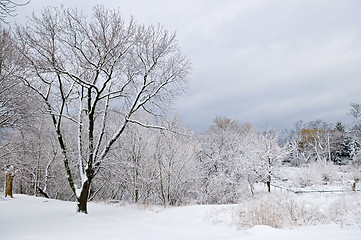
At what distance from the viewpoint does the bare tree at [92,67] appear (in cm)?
905

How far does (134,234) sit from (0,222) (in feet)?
15.7

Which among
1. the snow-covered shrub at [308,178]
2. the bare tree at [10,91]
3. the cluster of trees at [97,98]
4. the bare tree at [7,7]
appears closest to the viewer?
the bare tree at [7,7]

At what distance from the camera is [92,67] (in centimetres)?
951

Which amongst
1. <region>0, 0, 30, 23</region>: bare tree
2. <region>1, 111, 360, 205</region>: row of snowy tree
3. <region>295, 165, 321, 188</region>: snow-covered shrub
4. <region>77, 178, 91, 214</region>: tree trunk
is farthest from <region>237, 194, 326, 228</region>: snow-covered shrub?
<region>295, 165, 321, 188</region>: snow-covered shrub

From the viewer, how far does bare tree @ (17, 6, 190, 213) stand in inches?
356

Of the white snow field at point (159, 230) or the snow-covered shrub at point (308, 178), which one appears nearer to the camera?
the white snow field at point (159, 230)

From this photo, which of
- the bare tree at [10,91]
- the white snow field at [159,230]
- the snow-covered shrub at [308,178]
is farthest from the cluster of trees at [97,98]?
the snow-covered shrub at [308,178]

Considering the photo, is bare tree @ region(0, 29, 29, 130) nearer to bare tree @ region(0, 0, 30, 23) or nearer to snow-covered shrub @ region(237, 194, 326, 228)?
bare tree @ region(0, 0, 30, 23)

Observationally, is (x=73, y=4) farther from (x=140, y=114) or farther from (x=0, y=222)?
(x=140, y=114)

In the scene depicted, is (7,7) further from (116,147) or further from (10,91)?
(116,147)

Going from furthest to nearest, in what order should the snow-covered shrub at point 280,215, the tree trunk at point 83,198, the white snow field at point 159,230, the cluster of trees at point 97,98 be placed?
the tree trunk at point 83,198
the cluster of trees at point 97,98
the snow-covered shrub at point 280,215
the white snow field at point 159,230

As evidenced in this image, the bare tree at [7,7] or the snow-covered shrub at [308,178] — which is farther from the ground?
the bare tree at [7,7]

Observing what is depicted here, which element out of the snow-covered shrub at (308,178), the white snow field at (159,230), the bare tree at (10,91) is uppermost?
the bare tree at (10,91)

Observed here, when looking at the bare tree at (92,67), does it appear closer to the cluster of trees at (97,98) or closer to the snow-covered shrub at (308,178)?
the cluster of trees at (97,98)
